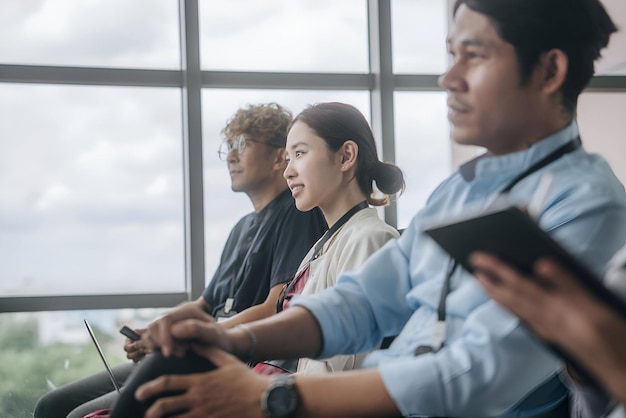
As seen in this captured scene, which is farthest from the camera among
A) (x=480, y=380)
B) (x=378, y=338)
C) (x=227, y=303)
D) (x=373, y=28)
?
(x=373, y=28)

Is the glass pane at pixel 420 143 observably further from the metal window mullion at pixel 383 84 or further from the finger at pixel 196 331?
the finger at pixel 196 331

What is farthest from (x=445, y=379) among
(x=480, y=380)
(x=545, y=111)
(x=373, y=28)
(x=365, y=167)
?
(x=373, y=28)

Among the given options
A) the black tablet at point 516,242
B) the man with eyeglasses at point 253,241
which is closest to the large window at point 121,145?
the man with eyeglasses at point 253,241

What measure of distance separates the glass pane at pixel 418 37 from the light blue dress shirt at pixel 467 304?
346cm

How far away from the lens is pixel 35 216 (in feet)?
14.8

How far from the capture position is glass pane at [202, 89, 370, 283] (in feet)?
15.0

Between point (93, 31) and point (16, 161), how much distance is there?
0.87m

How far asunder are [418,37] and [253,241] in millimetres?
2379

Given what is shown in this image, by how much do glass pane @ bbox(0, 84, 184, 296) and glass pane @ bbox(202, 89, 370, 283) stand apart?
0.17m

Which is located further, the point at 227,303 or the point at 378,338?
the point at 227,303

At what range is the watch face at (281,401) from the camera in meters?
1.18

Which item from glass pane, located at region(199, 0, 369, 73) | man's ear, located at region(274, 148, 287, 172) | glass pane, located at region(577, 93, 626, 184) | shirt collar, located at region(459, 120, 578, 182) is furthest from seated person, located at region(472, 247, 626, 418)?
glass pane, located at region(577, 93, 626, 184)

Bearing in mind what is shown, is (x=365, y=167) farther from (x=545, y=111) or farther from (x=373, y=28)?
(x=373, y=28)

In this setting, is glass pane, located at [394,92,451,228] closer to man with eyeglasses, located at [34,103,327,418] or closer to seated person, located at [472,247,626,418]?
man with eyeglasses, located at [34,103,327,418]
